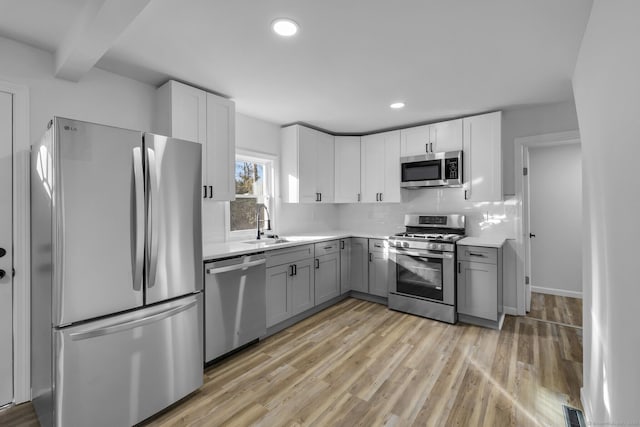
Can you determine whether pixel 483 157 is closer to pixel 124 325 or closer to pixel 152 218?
pixel 152 218

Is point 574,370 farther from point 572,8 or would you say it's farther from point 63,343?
point 63,343

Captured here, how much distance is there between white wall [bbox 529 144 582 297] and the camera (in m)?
4.36

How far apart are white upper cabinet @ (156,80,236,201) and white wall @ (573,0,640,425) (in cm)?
282

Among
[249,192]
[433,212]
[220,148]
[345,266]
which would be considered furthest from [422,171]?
[220,148]

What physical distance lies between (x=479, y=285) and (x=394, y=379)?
1.64m

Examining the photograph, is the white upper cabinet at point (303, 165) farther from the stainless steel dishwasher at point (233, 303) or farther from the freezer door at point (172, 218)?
the freezer door at point (172, 218)

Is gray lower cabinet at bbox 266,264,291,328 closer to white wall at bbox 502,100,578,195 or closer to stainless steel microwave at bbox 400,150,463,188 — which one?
stainless steel microwave at bbox 400,150,463,188

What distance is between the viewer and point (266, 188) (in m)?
4.12

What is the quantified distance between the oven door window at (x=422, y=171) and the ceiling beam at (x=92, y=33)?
337 centimetres

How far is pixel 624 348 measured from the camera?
3.76 feet

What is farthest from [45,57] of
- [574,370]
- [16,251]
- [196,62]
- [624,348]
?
[574,370]

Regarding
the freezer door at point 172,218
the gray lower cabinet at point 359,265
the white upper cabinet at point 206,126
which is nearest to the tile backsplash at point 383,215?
the white upper cabinet at point 206,126

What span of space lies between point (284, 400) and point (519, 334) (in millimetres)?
2595

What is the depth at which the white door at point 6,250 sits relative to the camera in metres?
2.05
